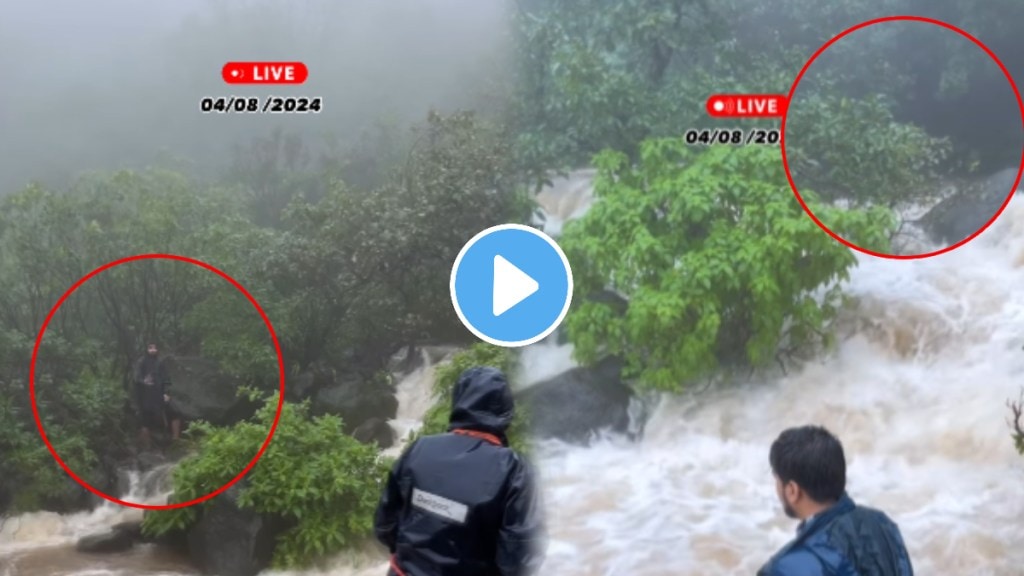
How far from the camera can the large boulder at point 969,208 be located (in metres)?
2.69

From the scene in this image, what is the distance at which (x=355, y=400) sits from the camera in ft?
9.17

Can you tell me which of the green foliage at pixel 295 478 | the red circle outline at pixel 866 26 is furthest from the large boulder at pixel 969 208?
the green foliage at pixel 295 478

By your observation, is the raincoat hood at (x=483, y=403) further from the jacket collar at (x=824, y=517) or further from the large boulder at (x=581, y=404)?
the large boulder at (x=581, y=404)

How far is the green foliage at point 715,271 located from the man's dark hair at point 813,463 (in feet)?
3.69

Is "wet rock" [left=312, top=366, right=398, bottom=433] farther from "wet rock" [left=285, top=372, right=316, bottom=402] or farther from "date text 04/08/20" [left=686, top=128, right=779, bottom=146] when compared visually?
"date text 04/08/20" [left=686, top=128, right=779, bottom=146]

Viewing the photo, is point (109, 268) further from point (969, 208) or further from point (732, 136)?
point (969, 208)

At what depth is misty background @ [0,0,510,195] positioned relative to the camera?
2855 millimetres

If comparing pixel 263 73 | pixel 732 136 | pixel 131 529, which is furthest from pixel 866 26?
pixel 131 529

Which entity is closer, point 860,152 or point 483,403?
point 483,403

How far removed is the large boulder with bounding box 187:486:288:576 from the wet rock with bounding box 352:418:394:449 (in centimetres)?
29

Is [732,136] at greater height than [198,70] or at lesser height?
lesser

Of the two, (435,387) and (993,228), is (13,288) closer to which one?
(435,387)

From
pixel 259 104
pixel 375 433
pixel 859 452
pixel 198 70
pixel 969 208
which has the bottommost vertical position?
pixel 859 452

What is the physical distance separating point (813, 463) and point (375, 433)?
147 cm
